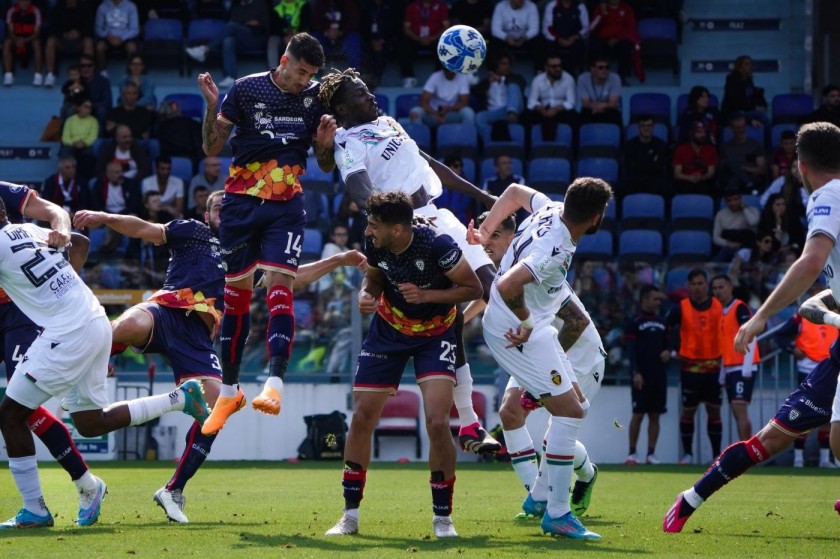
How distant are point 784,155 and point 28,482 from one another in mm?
14900

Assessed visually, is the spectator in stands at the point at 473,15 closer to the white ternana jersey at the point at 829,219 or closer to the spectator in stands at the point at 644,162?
the spectator in stands at the point at 644,162

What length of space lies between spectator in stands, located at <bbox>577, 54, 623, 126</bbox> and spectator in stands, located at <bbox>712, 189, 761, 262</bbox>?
9.67 ft

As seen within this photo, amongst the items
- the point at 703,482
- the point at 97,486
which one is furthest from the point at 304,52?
the point at 703,482

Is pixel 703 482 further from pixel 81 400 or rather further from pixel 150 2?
pixel 150 2

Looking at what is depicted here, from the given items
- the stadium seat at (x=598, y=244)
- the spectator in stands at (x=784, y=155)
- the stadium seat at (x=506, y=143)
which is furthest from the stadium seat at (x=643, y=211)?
the stadium seat at (x=506, y=143)

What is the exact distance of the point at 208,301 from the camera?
432 inches

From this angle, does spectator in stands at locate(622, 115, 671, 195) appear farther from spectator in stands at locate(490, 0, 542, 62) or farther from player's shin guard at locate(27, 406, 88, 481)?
player's shin guard at locate(27, 406, 88, 481)

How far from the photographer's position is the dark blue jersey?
8836mm

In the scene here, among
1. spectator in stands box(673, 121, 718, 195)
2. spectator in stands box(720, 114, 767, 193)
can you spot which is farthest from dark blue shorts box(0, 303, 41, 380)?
spectator in stands box(720, 114, 767, 193)

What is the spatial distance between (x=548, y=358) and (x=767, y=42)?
58.7ft

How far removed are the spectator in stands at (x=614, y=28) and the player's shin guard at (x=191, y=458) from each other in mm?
14570

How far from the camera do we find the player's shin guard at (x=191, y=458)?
33.1ft

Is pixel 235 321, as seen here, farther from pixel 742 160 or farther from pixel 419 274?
pixel 742 160

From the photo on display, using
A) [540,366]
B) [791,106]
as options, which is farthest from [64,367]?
[791,106]
